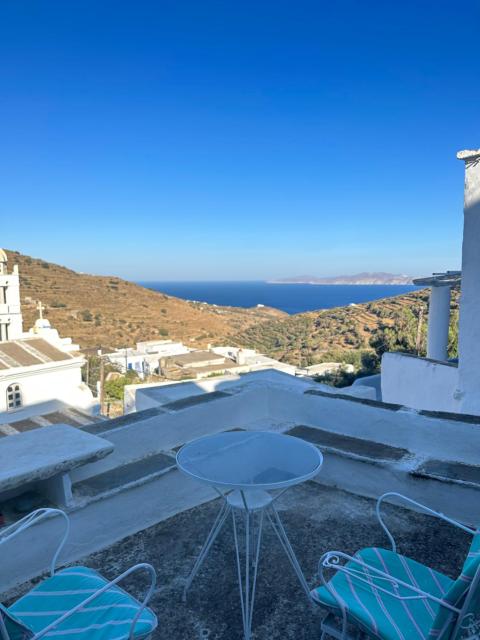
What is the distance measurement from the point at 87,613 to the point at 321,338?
30.8 m

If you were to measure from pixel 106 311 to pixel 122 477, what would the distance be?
40.4m

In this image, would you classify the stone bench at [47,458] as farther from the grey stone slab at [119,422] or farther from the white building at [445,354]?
the white building at [445,354]

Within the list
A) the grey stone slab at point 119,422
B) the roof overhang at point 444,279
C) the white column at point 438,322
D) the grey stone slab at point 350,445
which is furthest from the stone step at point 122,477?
the white column at point 438,322

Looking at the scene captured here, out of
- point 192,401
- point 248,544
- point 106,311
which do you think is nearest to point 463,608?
point 248,544

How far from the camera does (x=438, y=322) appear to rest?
813 cm

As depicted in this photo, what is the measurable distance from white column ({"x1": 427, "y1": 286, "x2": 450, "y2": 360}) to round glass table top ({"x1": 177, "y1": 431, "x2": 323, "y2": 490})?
21.5 feet

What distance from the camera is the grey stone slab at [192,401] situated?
133 inches

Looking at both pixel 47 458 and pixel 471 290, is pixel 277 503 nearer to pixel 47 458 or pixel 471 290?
pixel 47 458

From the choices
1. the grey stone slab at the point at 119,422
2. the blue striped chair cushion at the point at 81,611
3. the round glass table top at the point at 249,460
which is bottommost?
the blue striped chair cushion at the point at 81,611

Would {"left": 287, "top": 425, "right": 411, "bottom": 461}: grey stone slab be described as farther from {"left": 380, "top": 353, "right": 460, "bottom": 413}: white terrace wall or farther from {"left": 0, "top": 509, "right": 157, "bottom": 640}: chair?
{"left": 380, "top": 353, "right": 460, "bottom": 413}: white terrace wall

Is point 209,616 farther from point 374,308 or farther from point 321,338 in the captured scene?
point 374,308

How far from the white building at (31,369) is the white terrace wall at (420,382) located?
11.4m

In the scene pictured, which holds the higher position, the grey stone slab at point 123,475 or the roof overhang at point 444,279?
the roof overhang at point 444,279

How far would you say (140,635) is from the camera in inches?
52.4
